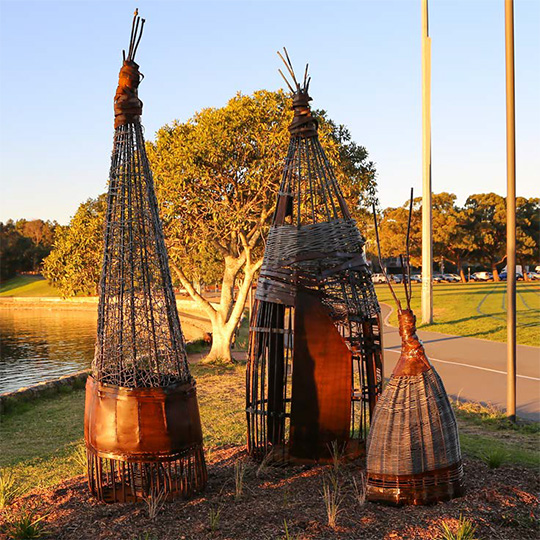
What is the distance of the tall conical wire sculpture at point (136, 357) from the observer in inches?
189

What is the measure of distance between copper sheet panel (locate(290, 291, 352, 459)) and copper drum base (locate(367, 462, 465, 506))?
0.96 metres

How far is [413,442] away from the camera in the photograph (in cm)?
464

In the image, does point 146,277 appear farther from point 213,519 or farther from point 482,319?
point 482,319

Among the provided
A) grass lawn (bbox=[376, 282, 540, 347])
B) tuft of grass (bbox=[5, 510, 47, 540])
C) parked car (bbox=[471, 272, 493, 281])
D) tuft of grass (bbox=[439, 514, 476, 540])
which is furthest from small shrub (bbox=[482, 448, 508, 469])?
parked car (bbox=[471, 272, 493, 281])

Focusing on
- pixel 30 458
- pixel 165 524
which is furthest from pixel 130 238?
pixel 30 458

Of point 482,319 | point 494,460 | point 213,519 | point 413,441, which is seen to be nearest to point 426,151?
point 482,319

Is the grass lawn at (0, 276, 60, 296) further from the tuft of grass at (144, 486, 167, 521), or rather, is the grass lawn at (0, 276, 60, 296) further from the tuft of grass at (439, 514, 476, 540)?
Result: the tuft of grass at (439, 514, 476, 540)

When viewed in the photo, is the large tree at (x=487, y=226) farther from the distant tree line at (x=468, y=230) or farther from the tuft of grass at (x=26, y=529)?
the tuft of grass at (x=26, y=529)

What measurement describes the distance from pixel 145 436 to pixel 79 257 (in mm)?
11606

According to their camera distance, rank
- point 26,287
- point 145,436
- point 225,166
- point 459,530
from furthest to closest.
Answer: point 26,287 < point 225,166 < point 145,436 < point 459,530

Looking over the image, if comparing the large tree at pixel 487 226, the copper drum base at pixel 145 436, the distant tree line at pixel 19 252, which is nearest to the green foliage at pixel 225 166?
the copper drum base at pixel 145 436

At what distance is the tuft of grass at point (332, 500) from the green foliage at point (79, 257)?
37.4ft

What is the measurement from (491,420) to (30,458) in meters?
6.65

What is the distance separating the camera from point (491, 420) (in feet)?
28.9
